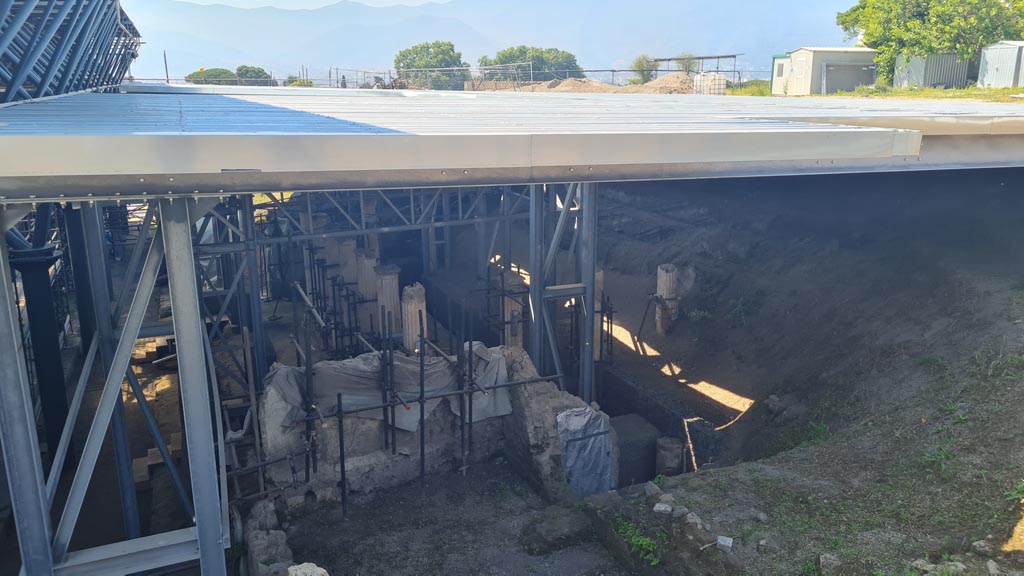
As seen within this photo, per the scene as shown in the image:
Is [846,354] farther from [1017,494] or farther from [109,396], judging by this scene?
[109,396]

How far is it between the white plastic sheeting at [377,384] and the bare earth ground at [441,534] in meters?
0.90

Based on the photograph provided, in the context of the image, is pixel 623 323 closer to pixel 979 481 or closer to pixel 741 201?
pixel 741 201

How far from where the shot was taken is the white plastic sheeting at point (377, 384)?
9.16 m

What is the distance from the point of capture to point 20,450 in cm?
479

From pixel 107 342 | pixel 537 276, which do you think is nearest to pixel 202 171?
pixel 107 342

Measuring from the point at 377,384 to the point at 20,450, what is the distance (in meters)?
5.10

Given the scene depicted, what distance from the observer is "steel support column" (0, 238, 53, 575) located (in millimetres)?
4602

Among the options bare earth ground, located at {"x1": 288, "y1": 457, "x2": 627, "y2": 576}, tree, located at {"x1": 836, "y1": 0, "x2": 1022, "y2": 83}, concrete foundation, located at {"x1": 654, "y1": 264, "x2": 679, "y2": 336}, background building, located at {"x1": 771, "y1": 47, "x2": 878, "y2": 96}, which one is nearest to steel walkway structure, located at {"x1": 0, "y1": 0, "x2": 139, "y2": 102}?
bare earth ground, located at {"x1": 288, "y1": 457, "x2": 627, "y2": 576}

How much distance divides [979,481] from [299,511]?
7.40 metres

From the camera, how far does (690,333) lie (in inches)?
672

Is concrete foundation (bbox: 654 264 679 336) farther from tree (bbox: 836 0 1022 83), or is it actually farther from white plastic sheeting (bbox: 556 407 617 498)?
tree (bbox: 836 0 1022 83)

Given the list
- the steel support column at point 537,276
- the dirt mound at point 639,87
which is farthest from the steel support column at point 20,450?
the dirt mound at point 639,87

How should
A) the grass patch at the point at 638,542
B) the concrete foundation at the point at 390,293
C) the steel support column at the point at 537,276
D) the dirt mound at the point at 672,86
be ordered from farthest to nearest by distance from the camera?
the dirt mound at the point at 672,86 < the concrete foundation at the point at 390,293 < the steel support column at the point at 537,276 < the grass patch at the point at 638,542

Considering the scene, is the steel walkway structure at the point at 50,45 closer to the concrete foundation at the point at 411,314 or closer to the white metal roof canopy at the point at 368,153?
the white metal roof canopy at the point at 368,153
